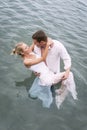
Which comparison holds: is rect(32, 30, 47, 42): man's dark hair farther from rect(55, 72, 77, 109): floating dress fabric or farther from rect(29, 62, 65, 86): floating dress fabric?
rect(55, 72, 77, 109): floating dress fabric

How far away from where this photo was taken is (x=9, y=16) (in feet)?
54.6

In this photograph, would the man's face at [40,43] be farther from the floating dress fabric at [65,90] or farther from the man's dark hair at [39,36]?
the floating dress fabric at [65,90]

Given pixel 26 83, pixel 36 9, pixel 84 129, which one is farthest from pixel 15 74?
pixel 36 9

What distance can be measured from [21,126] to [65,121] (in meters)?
1.49

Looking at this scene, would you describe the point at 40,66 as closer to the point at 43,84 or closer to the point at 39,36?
the point at 43,84

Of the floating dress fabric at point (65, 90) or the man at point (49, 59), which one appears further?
the floating dress fabric at point (65, 90)

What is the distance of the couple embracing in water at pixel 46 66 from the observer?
9.71 metres

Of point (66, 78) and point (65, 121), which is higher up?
point (66, 78)

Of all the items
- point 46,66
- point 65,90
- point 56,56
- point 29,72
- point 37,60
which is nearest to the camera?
point 37,60

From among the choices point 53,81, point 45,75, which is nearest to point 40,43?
point 45,75

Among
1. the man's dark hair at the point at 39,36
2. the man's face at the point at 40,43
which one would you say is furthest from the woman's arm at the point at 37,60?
the man's dark hair at the point at 39,36

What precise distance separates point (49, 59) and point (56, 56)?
27 centimetres

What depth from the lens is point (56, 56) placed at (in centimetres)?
1014

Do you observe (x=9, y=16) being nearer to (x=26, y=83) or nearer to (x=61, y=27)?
(x=61, y=27)
